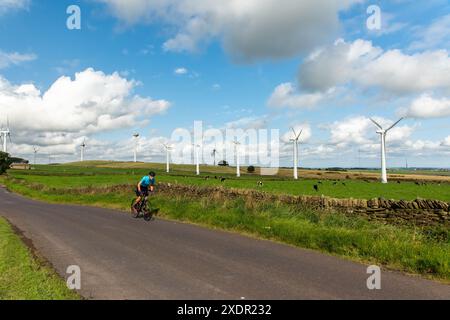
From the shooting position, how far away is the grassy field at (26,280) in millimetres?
6473

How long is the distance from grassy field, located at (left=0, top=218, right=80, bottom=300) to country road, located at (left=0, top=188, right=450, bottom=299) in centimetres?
43

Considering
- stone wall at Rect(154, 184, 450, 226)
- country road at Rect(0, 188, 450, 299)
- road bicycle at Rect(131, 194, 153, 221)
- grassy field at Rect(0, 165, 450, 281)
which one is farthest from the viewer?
road bicycle at Rect(131, 194, 153, 221)

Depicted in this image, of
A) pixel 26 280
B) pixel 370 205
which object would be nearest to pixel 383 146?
pixel 370 205

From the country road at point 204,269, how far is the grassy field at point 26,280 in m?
0.43

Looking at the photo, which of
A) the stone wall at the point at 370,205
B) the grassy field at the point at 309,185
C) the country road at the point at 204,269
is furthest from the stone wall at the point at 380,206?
the country road at the point at 204,269

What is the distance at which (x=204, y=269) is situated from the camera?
27.5ft

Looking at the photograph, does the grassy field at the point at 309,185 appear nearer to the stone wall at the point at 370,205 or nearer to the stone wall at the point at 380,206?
the stone wall at the point at 370,205

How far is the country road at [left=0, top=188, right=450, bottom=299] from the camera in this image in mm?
6770

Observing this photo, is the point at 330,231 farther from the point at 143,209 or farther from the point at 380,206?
the point at 143,209

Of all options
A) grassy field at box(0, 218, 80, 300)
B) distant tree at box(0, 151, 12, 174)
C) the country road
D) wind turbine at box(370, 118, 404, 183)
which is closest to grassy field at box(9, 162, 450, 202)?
wind turbine at box(370, 118, 404, 183)

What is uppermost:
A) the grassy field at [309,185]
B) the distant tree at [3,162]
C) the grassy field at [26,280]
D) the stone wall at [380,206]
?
the distant tree at [3,162]

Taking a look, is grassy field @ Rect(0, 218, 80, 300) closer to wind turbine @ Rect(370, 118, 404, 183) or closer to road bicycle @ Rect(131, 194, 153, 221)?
road bicycle @ Rect(131, 194, 153, 221)
